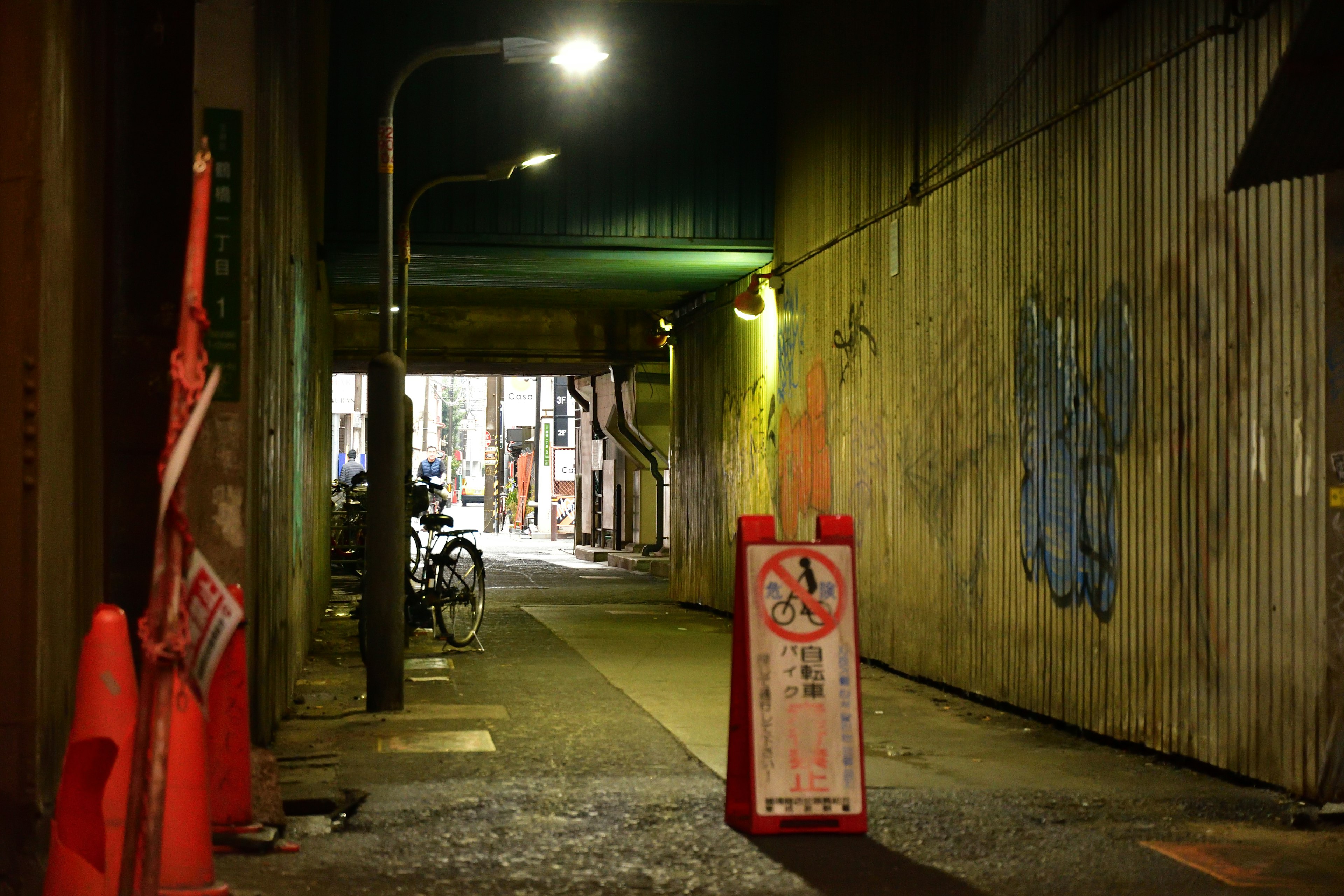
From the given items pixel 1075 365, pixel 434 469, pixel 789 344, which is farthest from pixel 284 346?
pixel 434 469

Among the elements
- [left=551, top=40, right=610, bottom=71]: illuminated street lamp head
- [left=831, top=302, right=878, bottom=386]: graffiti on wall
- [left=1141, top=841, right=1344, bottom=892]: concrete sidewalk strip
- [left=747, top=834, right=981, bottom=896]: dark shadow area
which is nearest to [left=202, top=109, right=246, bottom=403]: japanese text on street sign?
[left=747, top=834, right=981, bottom=896]: dark shadow area

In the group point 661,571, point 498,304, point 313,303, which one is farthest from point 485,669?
point 661,571

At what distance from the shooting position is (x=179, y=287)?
7023mm

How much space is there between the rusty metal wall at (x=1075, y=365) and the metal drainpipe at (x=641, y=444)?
14.9m

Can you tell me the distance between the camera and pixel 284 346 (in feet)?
29.6

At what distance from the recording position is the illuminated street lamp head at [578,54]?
35.8ft

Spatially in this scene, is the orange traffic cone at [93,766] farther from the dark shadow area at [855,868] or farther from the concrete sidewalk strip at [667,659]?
the concrete sidewalk strip at [667,659]

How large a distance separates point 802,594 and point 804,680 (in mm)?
369

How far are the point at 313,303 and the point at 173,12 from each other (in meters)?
6.05

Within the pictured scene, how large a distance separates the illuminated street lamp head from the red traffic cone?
6.24 meters

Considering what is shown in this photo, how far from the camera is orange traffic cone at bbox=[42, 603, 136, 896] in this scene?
421cm

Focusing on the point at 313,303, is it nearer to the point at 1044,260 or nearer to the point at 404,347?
the point at 404,347

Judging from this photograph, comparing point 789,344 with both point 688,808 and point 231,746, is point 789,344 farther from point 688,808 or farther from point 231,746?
point 231,746

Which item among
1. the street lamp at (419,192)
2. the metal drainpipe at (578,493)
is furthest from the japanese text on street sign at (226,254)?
the metal drainpipe at (578,493)
